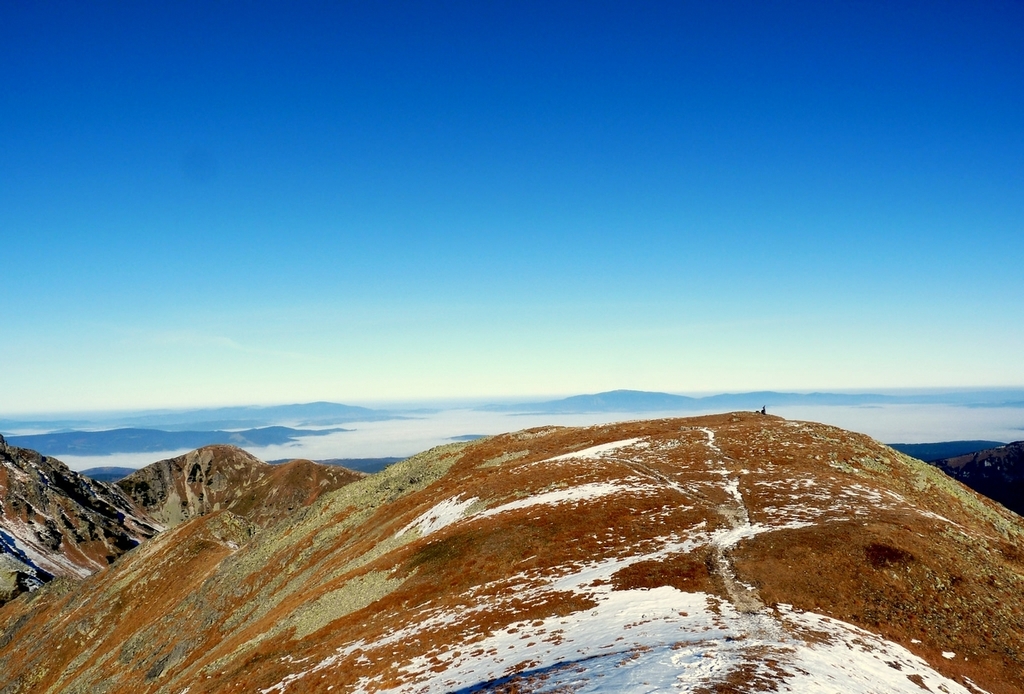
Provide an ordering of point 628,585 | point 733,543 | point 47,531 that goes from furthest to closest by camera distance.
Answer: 1. point 47,531
2. point 733,543
3. point 628,585

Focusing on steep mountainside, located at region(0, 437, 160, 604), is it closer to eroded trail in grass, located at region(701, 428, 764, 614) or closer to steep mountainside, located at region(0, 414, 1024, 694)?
steep mountainside, located at region(0, 414, 1024, 694)

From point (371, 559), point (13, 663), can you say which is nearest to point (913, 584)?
point (371, 559)

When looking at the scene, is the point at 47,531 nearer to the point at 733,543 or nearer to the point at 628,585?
the point at 628,585

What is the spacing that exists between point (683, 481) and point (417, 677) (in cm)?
3167

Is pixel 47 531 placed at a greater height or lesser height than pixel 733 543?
lesser

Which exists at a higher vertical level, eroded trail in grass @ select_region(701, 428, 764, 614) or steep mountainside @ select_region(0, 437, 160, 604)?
eroded trail in grass @ select_region(701, 428, 764, 614)

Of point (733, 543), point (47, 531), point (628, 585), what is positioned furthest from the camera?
point (47, 531)

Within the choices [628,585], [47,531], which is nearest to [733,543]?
[628,585]

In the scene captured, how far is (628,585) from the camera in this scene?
31047mm

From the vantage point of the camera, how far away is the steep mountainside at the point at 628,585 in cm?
2319

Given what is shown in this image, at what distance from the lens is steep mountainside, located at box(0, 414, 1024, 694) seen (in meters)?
23.2

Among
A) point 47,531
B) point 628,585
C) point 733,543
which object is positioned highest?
point 733,543

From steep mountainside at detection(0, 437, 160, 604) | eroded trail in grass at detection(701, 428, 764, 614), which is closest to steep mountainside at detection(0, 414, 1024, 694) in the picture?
eroded trail in grass at detection(701, 428, 764, 614)

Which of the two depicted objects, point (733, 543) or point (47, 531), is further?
point (47, 531)
